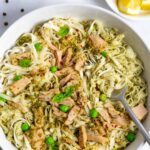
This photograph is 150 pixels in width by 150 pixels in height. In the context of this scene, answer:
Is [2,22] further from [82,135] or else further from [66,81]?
[82,135]

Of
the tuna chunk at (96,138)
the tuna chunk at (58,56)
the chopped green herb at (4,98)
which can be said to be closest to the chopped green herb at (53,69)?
the tuna chunk at (58,56)

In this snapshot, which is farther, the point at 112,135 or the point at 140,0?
the point at 140,0

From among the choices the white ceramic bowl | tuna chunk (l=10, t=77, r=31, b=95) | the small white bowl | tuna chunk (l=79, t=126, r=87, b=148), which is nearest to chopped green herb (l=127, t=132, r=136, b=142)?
the white ceramic bowl

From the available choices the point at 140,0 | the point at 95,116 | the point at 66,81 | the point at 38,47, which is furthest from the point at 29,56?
the point at 140,0

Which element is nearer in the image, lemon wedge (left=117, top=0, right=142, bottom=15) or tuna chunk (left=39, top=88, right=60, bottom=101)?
tuna chunk (left=39, top=88, right=60, bottom=101)

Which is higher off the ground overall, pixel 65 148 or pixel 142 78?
pixel 142 78

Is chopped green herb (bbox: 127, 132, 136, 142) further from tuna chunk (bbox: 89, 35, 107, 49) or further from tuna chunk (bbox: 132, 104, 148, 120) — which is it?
tuna chunk (bbox: 89, 35, 107, 49)

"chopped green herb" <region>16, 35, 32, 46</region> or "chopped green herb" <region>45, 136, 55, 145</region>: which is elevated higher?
"chopped green herb" <region>16, 35, 32, 46</region>
